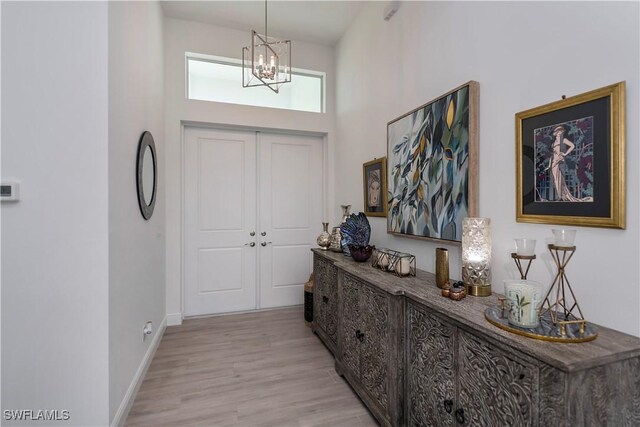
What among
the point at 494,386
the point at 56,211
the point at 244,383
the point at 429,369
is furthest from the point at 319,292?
the point at 56,211

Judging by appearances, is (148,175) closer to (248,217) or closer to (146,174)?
(146,174)

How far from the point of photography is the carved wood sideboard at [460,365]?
920 mm

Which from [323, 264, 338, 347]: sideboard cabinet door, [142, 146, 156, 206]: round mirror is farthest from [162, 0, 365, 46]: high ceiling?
[323, 264, 338, 347]: sideboard cabinet door

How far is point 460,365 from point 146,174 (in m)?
2.67

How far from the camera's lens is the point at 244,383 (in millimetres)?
2336

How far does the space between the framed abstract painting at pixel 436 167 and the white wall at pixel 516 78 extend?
8 cm

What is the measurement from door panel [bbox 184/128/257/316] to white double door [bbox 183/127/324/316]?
12 mm

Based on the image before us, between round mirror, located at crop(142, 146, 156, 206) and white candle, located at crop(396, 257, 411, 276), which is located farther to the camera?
round mirror, located at crop(142, 146, 156, 206)

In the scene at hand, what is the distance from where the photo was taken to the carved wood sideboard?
0.92 m

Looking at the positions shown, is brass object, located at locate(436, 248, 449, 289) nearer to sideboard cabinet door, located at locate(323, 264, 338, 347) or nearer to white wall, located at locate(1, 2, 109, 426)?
sideboard cabinet door, located at locate(323, 264, 338, 347)

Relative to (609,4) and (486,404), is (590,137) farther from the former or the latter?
(486,404)

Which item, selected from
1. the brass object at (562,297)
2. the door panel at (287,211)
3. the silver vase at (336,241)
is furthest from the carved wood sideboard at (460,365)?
the door panel at (287,211)

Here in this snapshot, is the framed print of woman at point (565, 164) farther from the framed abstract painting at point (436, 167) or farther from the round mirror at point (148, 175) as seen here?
the round mirror at point (148, 175)

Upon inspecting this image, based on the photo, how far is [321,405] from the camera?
6.80 ft
